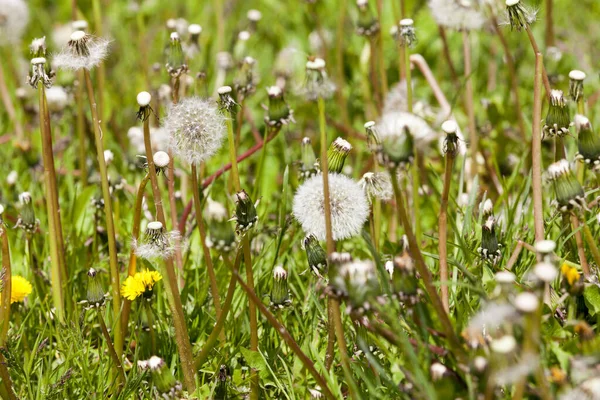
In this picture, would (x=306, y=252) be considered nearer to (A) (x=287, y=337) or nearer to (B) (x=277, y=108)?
(A) (x=287, y=337)

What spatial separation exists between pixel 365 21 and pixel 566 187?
1242 mm

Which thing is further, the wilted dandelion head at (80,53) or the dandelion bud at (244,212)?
the wilted dandelion head at (80,53)

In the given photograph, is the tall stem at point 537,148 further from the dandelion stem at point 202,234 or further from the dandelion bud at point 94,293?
the dandelion bud at point 94,293

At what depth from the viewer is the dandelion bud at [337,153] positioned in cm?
145

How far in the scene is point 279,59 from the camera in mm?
3094

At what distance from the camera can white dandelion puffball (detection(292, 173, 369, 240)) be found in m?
1.40

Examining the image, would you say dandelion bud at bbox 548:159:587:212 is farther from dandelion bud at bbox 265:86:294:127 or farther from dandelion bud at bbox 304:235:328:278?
dandelion bud at bbox 265:86:294:127

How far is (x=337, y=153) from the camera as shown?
1.46 m

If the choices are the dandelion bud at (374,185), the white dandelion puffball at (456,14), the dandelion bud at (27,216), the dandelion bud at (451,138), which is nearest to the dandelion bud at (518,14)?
the dandelion bud at (451,138)

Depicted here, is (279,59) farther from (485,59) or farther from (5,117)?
(5,117)

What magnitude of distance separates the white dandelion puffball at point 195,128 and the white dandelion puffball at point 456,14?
1.10 m

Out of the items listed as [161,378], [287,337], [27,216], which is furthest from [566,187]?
[27,216]

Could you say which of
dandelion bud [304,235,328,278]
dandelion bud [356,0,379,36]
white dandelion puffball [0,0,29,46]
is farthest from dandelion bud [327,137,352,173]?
white dandelion puffball [0,0,29,46]

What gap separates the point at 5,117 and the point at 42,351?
5.54 ft
